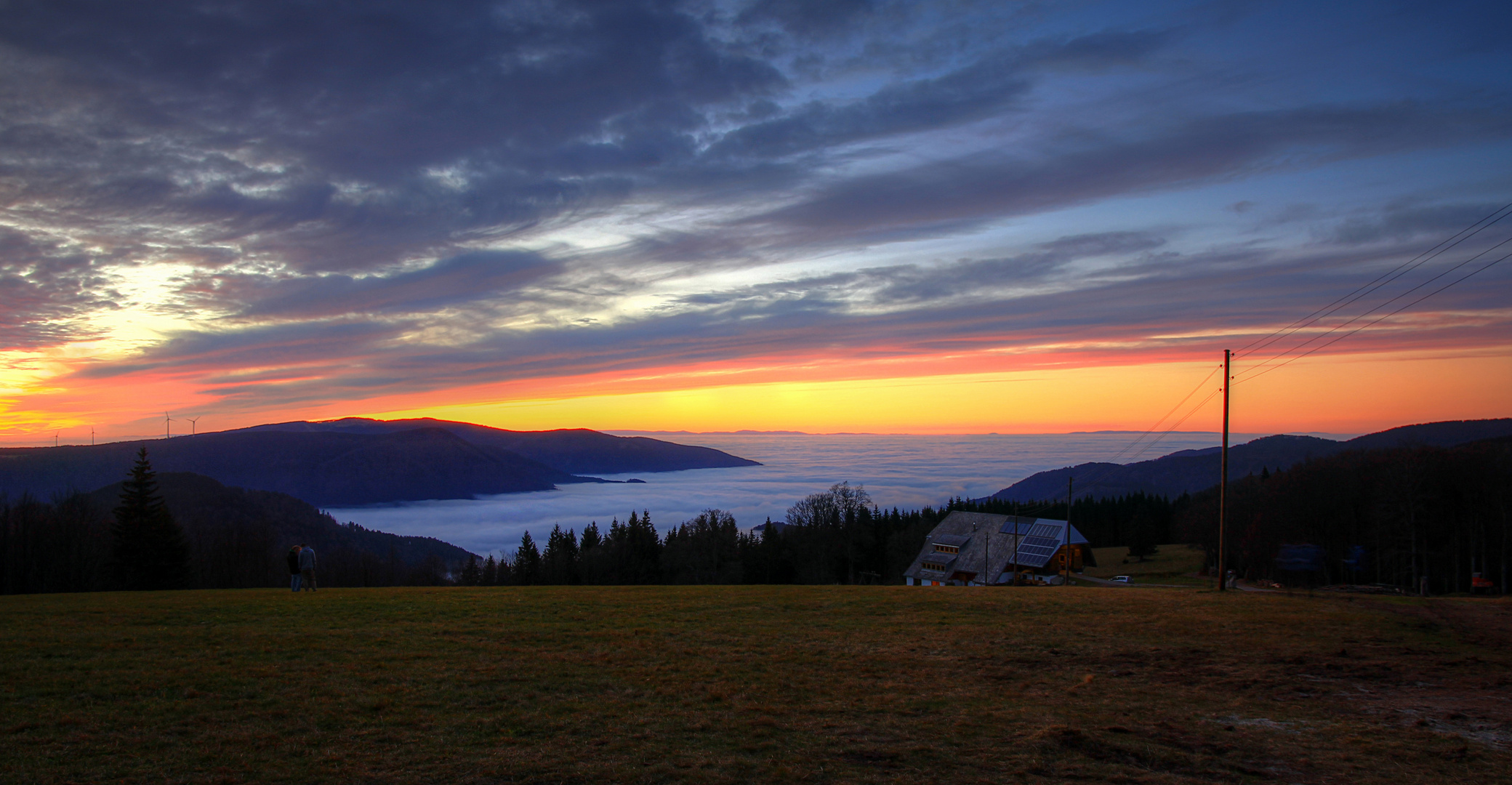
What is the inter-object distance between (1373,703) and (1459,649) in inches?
219

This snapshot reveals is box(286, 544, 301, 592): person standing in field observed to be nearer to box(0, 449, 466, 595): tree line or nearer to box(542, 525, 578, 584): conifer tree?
box(0, 449, 466, 595): tree line

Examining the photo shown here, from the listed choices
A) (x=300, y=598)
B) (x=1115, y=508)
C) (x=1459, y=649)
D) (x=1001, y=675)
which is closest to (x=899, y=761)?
(x=1001, y=675)

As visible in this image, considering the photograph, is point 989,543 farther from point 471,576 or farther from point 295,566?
point 471,576

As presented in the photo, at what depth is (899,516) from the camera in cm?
9038

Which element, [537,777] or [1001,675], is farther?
[1001,675]

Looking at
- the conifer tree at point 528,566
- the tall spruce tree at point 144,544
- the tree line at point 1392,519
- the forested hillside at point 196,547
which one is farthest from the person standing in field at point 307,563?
the tree line at point 1392,519

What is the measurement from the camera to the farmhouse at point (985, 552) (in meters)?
62.3

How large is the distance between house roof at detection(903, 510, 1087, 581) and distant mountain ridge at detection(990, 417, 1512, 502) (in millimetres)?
13192

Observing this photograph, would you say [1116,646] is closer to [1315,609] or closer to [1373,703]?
[1373,703]

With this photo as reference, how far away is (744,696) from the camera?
9867 millimetres

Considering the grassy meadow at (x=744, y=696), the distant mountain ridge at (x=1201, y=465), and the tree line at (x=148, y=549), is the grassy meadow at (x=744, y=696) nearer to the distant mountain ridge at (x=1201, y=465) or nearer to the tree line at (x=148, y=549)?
the tree line at (x=148, y=549)

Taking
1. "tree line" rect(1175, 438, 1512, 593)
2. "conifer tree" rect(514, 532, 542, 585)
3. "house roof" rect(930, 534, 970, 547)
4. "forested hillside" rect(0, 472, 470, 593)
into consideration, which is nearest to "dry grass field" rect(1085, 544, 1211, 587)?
"tree line" rect(1175, 438, 1512, 593)

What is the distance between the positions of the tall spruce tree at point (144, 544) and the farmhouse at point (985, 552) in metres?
52.3

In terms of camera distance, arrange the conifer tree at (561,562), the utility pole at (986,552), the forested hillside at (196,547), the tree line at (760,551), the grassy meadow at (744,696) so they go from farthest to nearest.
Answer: the conifer tree at (561,562), the tree line at (760,551), the utility pole at (986,552), the forested hillside at (196,547), the grassy meadow at (744,696)
